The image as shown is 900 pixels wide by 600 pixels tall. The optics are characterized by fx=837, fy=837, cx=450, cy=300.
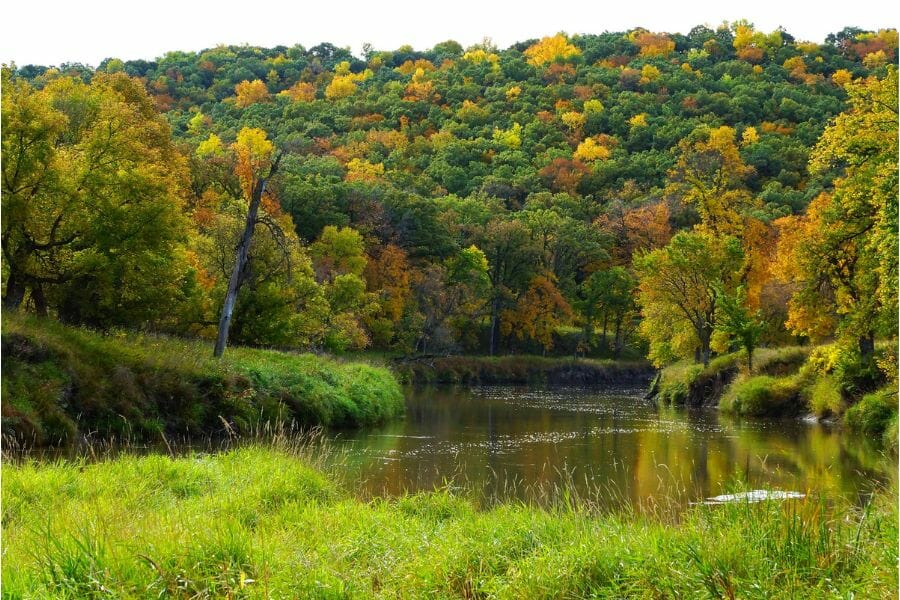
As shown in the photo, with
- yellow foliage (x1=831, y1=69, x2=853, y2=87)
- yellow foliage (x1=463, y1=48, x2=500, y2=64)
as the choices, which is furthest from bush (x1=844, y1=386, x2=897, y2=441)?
yellow foliage (x1=463, y1=48, x2=500, y2=64)

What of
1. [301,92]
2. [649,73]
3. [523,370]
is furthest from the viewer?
[301,92]

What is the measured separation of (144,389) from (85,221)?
16.1ft

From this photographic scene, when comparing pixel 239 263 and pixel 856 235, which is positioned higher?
pixel 856 235

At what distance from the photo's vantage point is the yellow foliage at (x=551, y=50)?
139250mm

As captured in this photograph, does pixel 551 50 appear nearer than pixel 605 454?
No

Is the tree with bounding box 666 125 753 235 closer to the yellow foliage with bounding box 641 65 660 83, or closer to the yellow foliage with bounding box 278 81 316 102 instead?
the yellow foliage with bounding box 641 65 660 83

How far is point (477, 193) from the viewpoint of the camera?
8919 cm

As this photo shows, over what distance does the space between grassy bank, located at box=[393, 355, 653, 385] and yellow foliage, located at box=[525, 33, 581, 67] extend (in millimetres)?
80389

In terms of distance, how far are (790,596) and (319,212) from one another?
5679 centimetres

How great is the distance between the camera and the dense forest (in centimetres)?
2250

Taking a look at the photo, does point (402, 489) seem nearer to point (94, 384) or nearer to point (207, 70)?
point (94, 384)

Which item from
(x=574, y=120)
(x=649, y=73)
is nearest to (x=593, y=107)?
(x=574, y=120)

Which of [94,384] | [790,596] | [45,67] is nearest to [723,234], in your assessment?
[94,384]

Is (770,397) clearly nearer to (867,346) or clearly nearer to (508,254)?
(867,346)
